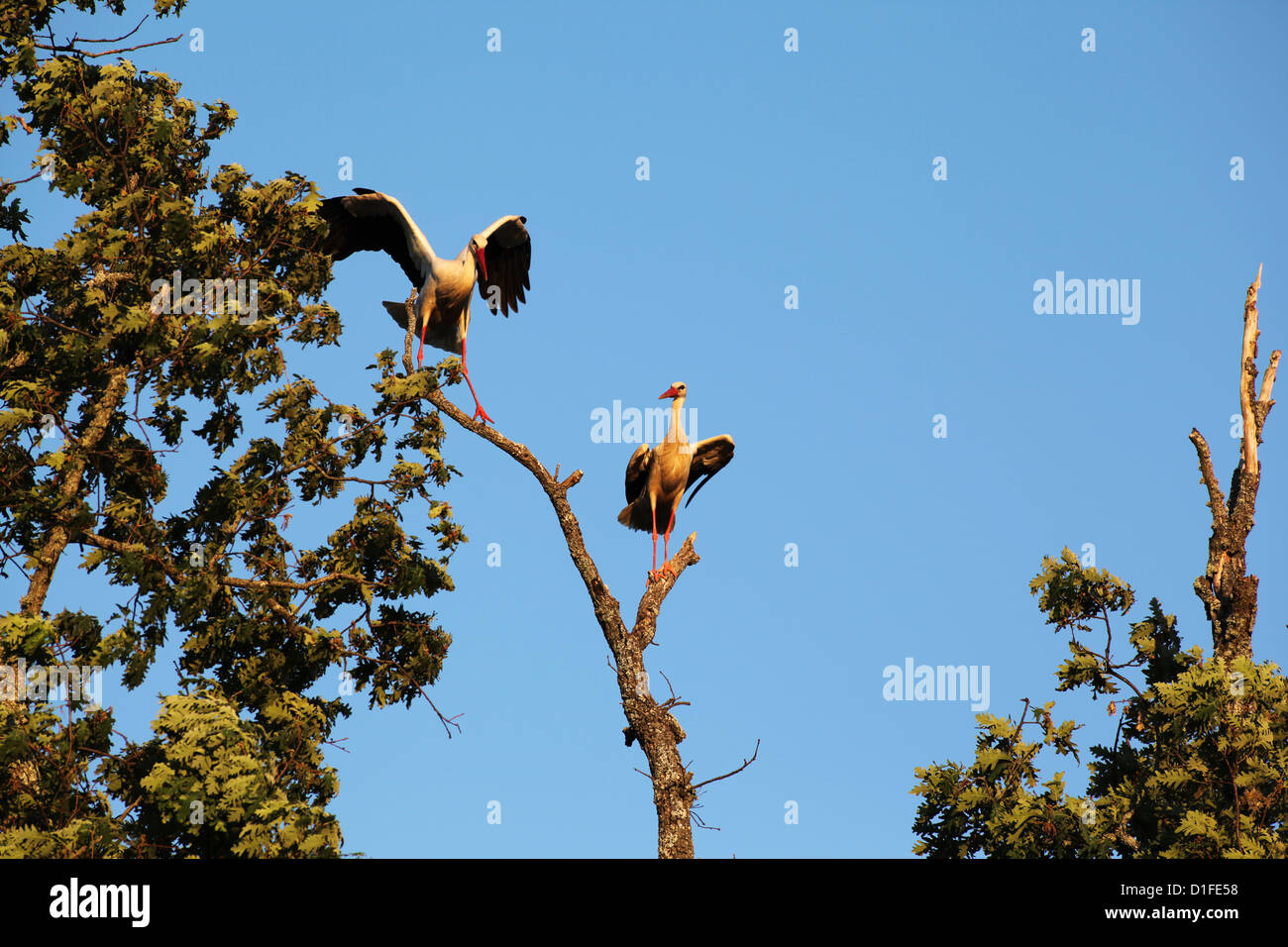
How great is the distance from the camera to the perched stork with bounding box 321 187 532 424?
11711 mm

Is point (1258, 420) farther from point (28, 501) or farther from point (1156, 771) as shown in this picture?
point (28, 501)

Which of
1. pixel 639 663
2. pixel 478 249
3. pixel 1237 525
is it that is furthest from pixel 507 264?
pixel 1237 525

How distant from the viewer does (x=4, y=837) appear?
6926 millimetres

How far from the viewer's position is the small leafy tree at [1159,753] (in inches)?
333

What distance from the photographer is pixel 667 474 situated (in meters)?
11.9

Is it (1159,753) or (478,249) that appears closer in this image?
(1159,753)

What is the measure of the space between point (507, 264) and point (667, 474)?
3.06 m

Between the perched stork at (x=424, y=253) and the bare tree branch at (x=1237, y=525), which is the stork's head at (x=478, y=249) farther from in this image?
the bare tree branch at (x=1237, y=525)

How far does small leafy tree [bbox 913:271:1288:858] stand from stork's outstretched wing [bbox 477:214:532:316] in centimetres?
630

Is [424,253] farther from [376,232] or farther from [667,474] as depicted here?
[667,474]

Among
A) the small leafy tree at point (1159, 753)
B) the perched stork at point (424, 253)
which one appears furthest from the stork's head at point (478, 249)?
the small leafy tree at point (1159, 753)

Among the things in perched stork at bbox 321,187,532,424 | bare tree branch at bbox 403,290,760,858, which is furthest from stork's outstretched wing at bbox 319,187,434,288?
bare tree branch at bbox 403,290,760,858

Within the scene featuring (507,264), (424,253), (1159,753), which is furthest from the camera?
(507,264)
